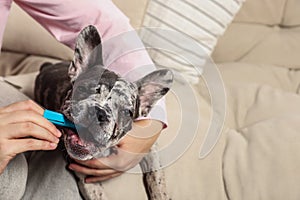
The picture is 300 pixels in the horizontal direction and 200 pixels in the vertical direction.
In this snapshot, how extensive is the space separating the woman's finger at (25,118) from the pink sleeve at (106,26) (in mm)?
215

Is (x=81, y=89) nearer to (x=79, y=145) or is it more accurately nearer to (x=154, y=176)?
(x=79, y=145)

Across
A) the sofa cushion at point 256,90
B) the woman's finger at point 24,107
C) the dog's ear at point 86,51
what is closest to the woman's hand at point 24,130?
the woman's finger at point 24,107

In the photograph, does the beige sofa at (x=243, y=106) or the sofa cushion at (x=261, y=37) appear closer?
the beige sofa at (x=243, y=106)

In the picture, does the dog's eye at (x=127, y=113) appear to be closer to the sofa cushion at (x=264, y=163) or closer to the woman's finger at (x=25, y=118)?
the woman's finger at (x=25, y=118)

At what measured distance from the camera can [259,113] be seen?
144cm

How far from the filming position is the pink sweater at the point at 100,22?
107 centimetres

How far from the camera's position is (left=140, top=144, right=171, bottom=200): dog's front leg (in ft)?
3.78

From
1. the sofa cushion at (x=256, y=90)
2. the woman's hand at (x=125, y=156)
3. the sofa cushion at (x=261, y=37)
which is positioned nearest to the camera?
the woman's hand at (x=125, y=156)

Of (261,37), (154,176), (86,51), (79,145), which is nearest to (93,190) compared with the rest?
(154,176)

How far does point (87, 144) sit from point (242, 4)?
39.7 inches

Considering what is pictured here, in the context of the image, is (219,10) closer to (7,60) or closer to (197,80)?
(197,80)

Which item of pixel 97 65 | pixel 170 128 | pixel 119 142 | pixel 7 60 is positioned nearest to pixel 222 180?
pixel 170 128

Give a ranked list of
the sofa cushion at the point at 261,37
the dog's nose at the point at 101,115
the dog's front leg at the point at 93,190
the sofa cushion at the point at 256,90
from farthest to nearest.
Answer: the sofa cushion at the point at 261,37 → the sofa cushion at the point at 256,90 → the dog's front leg at the point at 93,190 → the dog's nose at the point at 101,115

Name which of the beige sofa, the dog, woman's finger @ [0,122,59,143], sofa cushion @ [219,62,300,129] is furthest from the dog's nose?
sofa cushion @ [219,62,300,129]
